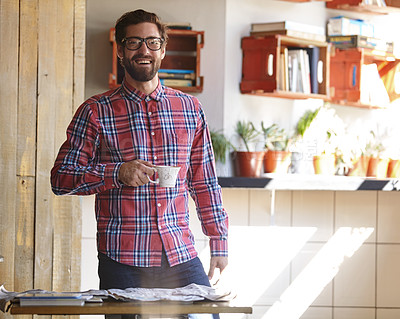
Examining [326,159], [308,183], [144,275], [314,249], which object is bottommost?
[314,249]

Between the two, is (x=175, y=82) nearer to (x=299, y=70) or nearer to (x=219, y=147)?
(x=219, y=147)

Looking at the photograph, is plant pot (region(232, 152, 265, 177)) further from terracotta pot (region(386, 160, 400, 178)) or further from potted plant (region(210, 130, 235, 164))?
terracotta pot (region(386, 160, 400, 178))

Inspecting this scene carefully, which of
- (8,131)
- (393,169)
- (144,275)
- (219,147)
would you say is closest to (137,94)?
(144,275)

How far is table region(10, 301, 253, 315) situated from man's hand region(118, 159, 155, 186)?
1.23 ft

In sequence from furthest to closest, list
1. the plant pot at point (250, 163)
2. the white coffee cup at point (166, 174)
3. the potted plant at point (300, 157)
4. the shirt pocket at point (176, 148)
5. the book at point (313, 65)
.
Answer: the book at point (313, 65), the potted plant at point (300, 157), the plant pot at point (250, 163), the shirt pocket at point (176, 148), the white coffee cup at point (166, 174)

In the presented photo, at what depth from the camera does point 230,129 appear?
4.79 m

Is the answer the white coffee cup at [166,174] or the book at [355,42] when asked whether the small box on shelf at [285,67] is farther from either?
the white coffee cup at [166,174]

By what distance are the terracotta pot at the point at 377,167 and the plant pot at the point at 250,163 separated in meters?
0.75

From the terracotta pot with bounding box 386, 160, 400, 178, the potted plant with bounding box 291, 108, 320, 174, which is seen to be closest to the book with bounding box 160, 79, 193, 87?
the potted plant with bounding box 291, 108, 320, 174

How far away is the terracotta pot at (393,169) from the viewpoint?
15.7 ft

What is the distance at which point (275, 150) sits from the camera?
4.59 metres

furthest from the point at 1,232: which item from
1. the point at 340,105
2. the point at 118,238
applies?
the point at 340,105

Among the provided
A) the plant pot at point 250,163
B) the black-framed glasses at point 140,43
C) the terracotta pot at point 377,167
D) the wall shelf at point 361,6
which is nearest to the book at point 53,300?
the black-framed glasses at point 140,43

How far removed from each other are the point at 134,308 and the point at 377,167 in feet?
11.2
